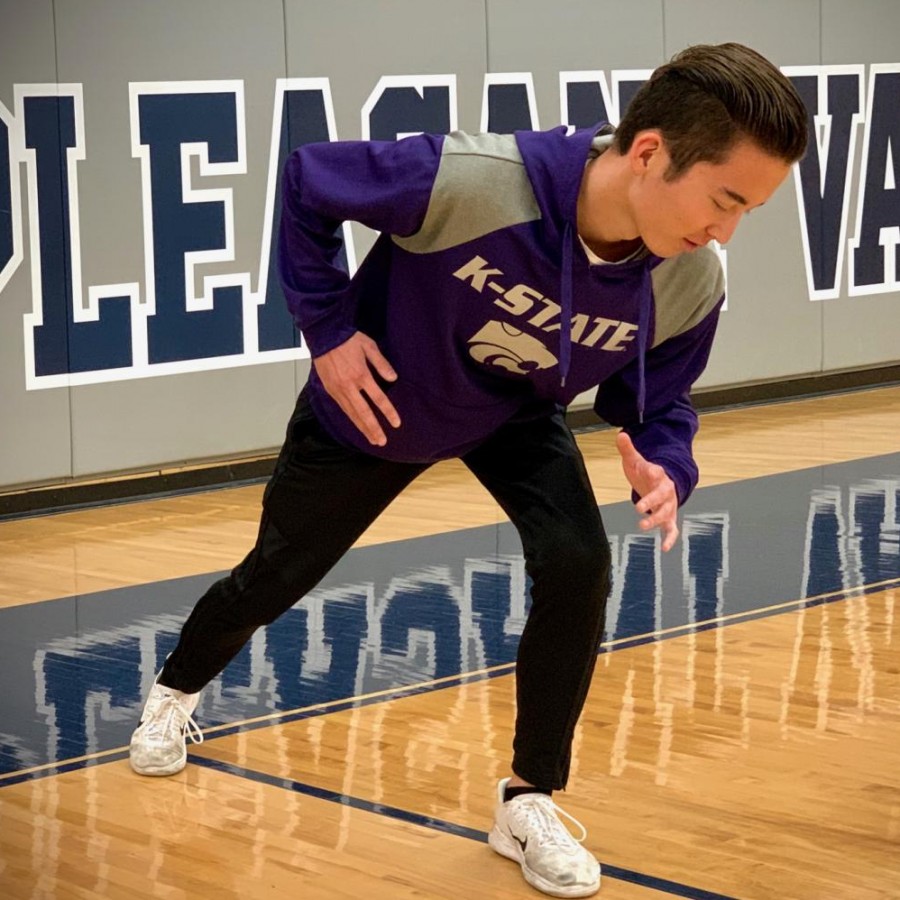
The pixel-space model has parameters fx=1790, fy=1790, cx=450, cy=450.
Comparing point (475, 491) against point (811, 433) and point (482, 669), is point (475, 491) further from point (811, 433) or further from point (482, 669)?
point (482, 669)

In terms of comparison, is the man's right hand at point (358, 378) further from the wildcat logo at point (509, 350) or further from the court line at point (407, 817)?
the court line at point (407, 817)

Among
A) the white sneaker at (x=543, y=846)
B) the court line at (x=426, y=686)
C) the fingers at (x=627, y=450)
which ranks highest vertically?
the fingers at (x=627, y=450)

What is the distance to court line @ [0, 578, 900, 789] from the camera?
357cm

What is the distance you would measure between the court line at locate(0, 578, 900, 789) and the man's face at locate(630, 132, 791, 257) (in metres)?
1.66

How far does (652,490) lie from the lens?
2.68 meters

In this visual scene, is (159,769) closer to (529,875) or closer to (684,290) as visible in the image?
(529,875)

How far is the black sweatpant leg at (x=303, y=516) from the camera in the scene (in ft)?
9.92

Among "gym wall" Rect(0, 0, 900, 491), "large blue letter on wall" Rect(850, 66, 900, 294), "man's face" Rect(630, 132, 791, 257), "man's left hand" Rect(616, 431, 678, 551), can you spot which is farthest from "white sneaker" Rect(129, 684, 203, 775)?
"large blue letter on wall" Rect(850, 66, 900, 294)

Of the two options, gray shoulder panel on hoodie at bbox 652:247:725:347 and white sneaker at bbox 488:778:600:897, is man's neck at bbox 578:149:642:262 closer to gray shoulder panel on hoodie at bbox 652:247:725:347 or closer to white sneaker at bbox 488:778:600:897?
gray shoulder panel on hoodie at bbox 652:247:725:347

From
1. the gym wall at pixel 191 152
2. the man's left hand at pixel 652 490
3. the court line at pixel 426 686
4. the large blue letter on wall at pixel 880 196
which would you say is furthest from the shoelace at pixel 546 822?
the large blue letter on wall at pixel 880 196

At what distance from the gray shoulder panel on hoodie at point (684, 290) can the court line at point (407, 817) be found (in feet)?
2.77

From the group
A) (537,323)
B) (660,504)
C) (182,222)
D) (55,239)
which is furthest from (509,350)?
→ (182,222)

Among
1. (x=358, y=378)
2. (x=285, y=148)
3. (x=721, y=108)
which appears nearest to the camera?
(x=721, y=108)

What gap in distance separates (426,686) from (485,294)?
161 centimetres
